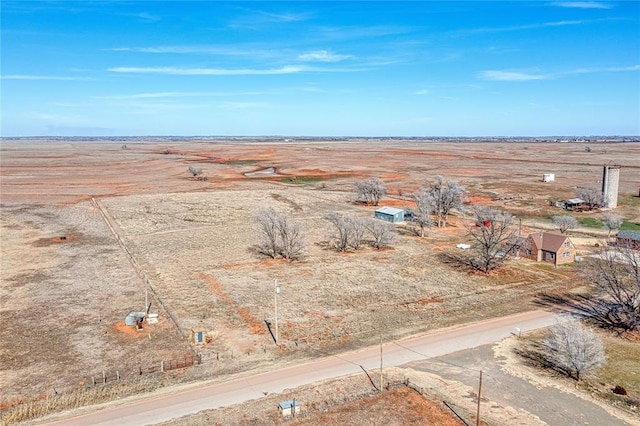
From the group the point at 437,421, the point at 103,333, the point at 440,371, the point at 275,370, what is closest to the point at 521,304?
the point at 440,371

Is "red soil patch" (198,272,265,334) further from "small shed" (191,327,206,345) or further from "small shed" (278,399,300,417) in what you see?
"small shed" (278,399,300,417)

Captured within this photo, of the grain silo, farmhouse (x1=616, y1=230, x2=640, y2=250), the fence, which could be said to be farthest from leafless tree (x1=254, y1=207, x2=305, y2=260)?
the grain silo

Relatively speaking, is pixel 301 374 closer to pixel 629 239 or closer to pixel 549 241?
pixel 549 241

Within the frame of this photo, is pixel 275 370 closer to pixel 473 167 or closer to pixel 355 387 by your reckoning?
pixel 355 387

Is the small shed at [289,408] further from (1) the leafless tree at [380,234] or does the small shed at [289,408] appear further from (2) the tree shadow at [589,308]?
(1) the leafless tree at [380,234]

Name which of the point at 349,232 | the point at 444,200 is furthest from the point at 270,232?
the point at 444,200

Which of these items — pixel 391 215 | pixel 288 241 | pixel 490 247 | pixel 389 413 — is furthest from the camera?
pixel 391 215
